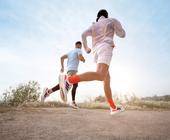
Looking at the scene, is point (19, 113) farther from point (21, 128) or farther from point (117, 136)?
point (117, 136)

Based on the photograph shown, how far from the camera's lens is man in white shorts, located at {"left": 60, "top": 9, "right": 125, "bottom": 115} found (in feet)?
17.9

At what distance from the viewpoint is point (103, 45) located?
18.1 feet

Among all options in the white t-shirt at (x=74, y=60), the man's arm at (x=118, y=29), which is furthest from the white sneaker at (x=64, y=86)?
the white t-shirt at (x=74, y=60)

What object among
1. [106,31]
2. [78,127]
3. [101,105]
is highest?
[106,31]

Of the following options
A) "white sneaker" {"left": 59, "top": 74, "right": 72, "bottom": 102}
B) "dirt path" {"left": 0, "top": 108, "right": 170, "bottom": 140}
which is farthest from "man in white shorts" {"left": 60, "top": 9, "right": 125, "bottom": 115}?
"dirt path" {"left": 0, "top": 108, "right": 170, "bottom": 140}

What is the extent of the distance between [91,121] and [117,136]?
3.70 feet

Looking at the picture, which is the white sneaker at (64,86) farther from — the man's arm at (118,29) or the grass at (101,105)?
the grass at (101,105)

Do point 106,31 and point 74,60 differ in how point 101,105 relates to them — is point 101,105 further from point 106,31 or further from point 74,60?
point 106,31

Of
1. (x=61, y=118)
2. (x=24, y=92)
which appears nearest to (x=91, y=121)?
(x=61, y=118)

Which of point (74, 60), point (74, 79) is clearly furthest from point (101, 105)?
point (74, 79)

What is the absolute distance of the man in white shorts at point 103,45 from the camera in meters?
5.47

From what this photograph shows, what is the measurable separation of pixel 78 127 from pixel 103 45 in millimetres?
1511

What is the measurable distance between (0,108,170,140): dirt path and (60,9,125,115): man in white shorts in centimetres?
50

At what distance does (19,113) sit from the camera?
6.22 metres
